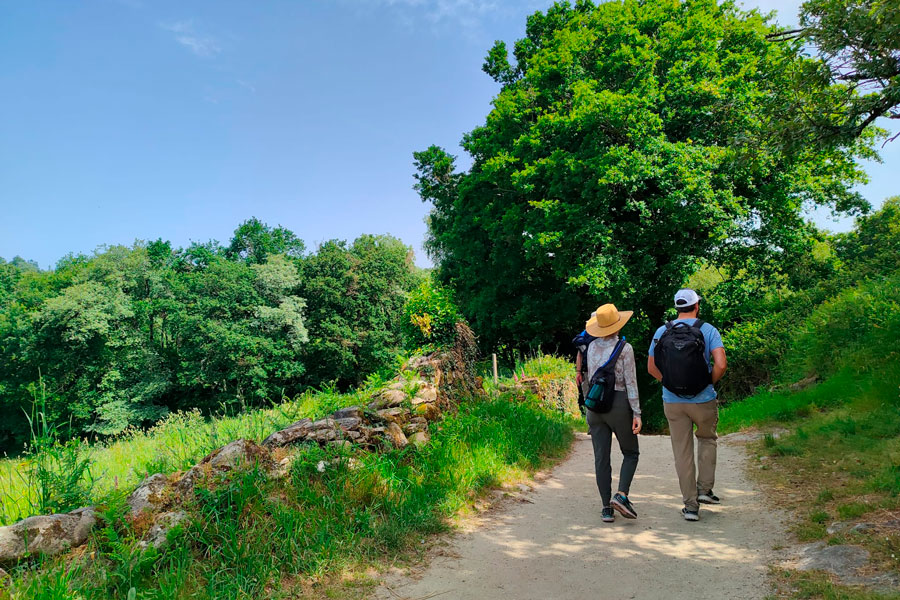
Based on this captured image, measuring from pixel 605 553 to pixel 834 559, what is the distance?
1463 millimetres

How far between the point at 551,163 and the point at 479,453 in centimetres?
1220

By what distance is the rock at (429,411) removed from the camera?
620 centimetres

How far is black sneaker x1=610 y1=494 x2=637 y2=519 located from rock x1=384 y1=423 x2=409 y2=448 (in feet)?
7.09

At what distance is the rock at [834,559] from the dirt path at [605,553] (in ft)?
0.79

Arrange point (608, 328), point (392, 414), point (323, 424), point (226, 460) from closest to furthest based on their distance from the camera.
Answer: point (226, 460) < point (608, 328) < point (323, 424) < point (392, 414)

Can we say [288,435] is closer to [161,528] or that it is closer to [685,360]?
[161,528]

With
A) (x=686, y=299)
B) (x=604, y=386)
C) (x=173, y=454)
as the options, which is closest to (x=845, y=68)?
(x=686, y=299)

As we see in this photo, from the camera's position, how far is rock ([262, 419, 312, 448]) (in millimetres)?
4633

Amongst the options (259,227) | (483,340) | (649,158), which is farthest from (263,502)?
(259,227)

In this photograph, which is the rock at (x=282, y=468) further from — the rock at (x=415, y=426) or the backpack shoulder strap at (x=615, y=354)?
the backpack shoulder strap at (x=615, y=354)

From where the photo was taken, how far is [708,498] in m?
4.90

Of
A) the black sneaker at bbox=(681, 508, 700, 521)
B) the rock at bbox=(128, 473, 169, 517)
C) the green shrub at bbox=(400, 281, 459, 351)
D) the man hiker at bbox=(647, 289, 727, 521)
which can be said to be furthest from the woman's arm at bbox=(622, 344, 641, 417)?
the green shrub at bbox=(400, 281, 459, 351)

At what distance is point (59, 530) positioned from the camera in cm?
336

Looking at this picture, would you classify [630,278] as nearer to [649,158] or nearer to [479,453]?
[649,158]
